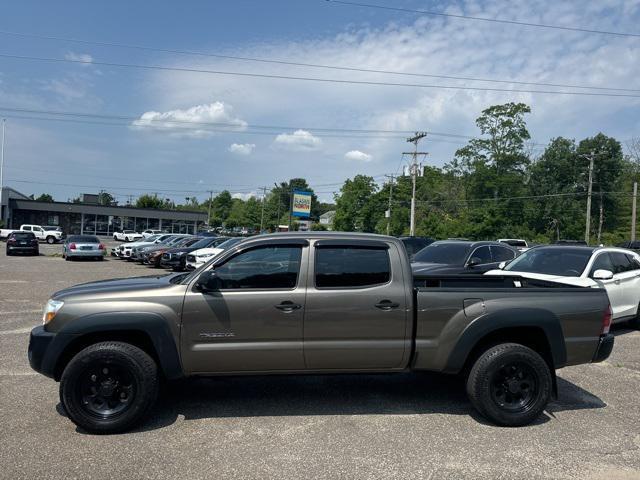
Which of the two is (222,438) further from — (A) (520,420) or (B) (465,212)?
(B) (465,212)

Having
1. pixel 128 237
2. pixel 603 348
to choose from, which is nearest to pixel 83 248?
pixel 603 348

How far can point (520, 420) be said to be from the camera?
4.87 metres

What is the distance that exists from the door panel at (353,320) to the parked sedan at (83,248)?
2640cm

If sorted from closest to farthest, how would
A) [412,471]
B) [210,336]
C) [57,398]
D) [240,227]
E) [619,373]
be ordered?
[412,471] → [210,336] → [57,398] → [619,373] → [240,227]

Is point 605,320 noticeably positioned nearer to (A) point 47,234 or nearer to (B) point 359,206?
(A) point 47,234

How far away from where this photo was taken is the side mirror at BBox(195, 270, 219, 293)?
15.3 ft

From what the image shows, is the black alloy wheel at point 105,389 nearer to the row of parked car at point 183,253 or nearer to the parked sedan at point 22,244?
the row of parked car at point 183,253

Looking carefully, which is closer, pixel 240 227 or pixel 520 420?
pixel 520 420

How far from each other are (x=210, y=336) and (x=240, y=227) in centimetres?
11417

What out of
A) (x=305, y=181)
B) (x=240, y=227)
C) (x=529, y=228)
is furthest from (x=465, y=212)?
(x=305, y=181)

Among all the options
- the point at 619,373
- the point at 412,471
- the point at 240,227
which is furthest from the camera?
the point at 240,227

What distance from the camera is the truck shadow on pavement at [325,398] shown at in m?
5.12

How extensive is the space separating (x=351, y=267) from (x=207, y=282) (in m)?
1.37

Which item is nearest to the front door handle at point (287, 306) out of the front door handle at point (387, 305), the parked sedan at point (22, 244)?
the front door handle at point (387, 305)
